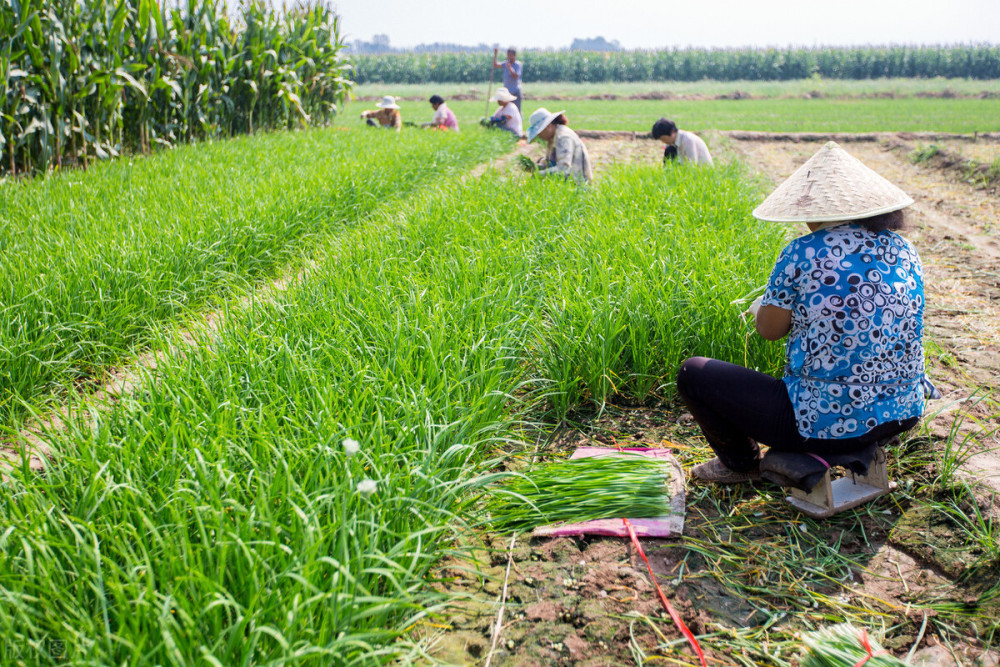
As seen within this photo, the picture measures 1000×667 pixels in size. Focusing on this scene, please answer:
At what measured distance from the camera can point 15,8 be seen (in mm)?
6570

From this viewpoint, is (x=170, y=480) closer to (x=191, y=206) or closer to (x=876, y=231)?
(x=876, y=231)

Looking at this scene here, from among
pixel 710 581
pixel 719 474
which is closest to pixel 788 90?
pixel 719 474

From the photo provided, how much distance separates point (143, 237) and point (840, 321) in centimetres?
393

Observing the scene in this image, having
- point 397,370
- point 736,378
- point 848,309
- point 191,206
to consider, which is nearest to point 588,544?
point 736,378

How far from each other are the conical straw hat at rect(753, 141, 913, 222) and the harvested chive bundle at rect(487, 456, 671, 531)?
96cm

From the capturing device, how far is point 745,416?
2309mm

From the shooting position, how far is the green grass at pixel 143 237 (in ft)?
10.6

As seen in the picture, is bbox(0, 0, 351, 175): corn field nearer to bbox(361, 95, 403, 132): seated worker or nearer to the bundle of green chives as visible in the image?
bbox(361, 95, 403, 132): seated worker

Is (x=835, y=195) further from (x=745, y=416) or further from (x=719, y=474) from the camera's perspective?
(x=719, y=474)

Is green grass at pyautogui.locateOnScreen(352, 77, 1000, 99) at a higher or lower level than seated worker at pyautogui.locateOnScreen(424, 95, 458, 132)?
higher

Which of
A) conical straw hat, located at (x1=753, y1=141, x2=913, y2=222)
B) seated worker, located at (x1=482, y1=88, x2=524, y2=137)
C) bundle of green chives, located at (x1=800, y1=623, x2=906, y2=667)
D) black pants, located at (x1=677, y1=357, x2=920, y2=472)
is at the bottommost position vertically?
bundle of green chives, located at (x1=800, y1=623, x2=906, y2=667)

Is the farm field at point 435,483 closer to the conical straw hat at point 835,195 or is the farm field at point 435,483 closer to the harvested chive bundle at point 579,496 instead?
the harvested chive bundle at point 579,496

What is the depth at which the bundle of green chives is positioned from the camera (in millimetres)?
1597

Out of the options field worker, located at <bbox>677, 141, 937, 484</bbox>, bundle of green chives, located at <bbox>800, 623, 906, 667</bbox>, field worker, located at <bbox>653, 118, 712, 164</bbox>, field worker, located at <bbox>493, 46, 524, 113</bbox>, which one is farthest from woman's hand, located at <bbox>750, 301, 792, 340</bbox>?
field worker, located at <bbox>493, 46, 524, 113</bbox>
